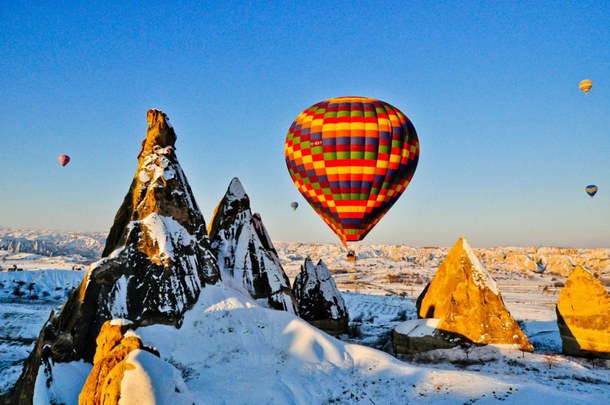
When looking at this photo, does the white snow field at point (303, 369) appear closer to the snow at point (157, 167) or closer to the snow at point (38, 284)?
the snow at point (157, 167)

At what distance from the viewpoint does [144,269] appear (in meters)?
15.3

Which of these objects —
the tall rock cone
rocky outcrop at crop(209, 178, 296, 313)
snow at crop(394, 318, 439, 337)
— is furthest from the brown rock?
snow at crop(394, 318, 439, 337)

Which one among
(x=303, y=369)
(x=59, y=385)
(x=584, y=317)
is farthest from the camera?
(x=584, y=317)

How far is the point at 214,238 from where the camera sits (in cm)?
2120

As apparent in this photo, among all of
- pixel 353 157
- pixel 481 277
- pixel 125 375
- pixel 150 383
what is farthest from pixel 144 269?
pixel 481 277

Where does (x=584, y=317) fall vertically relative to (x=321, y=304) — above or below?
above

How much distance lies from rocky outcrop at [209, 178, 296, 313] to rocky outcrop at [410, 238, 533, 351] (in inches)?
324

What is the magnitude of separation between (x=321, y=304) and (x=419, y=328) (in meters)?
7.08

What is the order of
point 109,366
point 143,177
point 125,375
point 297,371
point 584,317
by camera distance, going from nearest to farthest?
point 125,375 < point 109,366 < point 297,371 < point 143,177 < point 584,317

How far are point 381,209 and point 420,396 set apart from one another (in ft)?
55.1

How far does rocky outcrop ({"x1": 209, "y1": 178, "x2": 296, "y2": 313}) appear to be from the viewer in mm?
20406

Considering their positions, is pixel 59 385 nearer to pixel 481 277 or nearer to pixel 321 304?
pixel 321 304

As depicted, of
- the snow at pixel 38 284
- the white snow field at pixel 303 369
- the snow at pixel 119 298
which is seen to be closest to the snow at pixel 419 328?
the white snow field at pixel 303 369

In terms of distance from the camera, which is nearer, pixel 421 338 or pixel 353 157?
pixel 421 338
